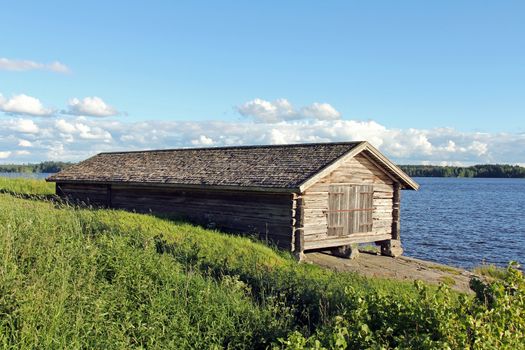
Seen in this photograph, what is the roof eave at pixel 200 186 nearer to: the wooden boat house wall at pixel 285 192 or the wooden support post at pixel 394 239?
the wooden boat house wall at pixel 285 192

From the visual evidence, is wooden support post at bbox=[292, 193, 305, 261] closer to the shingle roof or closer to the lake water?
the shingle roof

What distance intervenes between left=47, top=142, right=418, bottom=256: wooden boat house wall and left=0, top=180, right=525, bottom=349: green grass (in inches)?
264

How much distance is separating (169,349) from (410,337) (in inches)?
116

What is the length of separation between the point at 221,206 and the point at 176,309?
37.3ft

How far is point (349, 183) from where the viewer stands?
18.1 meters

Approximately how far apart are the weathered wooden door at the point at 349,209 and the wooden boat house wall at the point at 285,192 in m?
0.04

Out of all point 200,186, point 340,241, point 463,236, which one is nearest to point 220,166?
point 200,186

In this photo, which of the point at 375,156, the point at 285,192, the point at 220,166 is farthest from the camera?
the point at 220,166

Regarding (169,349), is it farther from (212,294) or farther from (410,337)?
(410,337)

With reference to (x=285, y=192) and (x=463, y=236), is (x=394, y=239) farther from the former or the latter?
(x=463, y=236)

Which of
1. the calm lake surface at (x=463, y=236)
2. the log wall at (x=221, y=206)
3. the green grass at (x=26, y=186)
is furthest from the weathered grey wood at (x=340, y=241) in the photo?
the green grass at (x=26, y=186)

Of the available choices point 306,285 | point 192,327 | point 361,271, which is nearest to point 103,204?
point 361,271

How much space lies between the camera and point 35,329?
573 cm

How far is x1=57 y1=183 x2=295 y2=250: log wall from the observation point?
54.1 feet
